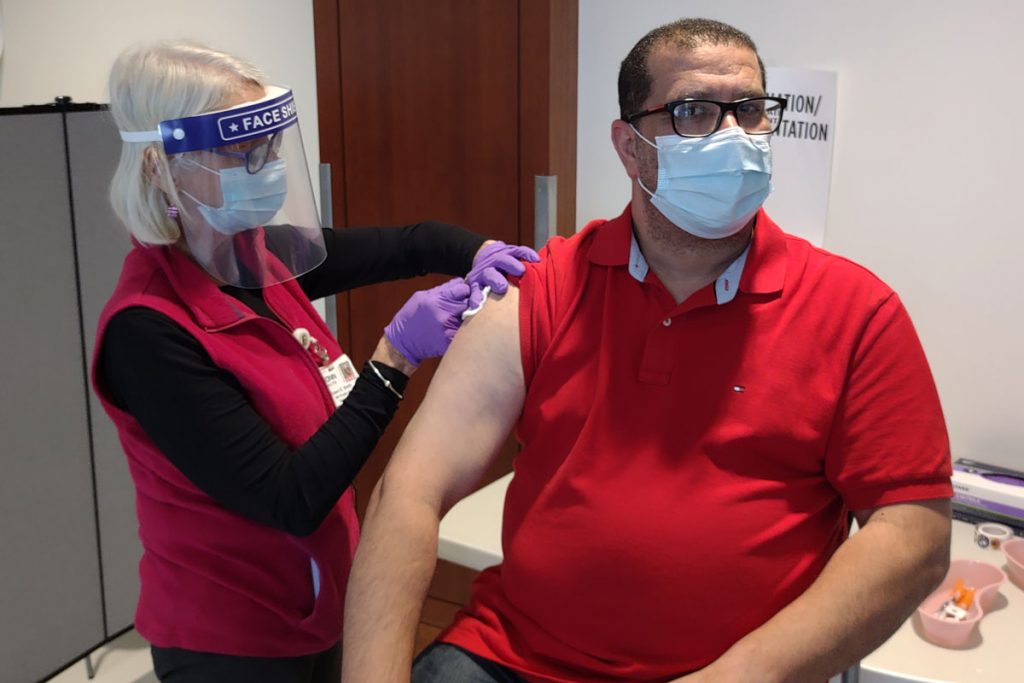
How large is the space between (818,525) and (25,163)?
6.95ft

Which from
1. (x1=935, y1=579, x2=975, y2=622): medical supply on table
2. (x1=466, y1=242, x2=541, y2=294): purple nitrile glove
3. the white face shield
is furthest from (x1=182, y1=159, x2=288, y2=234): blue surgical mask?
(x1=935, y1=579, x2=975, y2=622): medical supply on table

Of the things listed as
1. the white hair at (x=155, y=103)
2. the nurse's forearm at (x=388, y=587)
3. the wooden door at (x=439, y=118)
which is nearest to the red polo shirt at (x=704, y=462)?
the nurse's forearm at (x=388, y=587)

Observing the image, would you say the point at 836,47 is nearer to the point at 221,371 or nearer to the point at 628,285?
the point at 628,285

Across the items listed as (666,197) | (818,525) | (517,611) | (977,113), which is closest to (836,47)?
(977,113)

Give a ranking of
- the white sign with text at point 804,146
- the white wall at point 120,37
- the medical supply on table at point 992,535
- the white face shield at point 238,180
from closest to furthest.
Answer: the white face shield at point 238,180 < the medical supply on table at point 992,535 < the white sign with text at point 804,146 < the white wall at point 120,37

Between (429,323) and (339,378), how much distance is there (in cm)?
23

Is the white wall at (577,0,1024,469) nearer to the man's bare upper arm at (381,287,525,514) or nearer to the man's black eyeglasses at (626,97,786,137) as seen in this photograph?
the man's black eyeglasses at (626,97,786,137)

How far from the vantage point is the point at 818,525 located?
130 cm

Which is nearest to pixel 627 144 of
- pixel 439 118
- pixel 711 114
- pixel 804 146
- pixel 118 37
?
pixel 711 114

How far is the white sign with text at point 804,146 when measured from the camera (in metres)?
2.22

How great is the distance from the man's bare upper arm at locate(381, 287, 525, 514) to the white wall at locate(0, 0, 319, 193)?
133cm

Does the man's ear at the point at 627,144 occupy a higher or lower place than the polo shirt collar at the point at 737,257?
higher

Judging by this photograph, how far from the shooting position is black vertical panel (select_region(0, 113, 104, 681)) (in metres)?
2.45

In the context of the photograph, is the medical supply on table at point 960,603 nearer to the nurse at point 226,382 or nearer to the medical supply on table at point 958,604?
the medical supply on table at point 958,604
